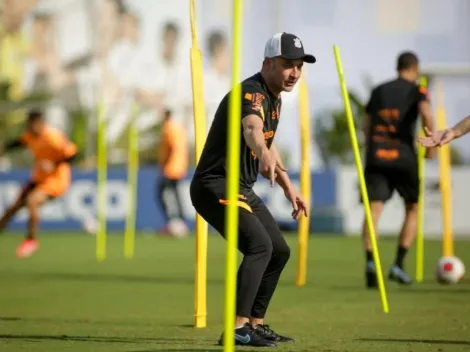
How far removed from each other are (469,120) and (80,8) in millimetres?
40023

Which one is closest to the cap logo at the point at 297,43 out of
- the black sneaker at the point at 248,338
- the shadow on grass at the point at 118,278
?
the black sneaker at the point at 248,338

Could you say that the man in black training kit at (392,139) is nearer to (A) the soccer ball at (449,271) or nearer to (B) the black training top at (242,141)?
(A) the soccer ball at (449,271)

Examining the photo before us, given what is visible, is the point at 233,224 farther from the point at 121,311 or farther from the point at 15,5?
the point at 15,5

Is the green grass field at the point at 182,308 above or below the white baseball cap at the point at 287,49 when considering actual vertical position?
below

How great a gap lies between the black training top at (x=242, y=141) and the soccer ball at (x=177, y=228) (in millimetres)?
16403

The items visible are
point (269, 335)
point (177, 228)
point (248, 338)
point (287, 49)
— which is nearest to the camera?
point (287, 49)

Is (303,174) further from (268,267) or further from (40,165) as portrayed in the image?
(40,165)

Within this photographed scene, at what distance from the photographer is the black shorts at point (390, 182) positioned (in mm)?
13154

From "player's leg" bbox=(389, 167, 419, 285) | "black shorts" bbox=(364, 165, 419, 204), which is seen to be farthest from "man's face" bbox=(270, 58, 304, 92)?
"player's leg" bbox=(389, 167, 419, 285)

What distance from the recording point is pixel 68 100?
150 ft

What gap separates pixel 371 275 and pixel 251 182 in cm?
492

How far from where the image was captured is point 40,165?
19.5 meters

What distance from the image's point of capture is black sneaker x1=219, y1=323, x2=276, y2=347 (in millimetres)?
8102

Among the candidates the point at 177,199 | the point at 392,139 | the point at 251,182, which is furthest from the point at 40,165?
the point at 251,182
